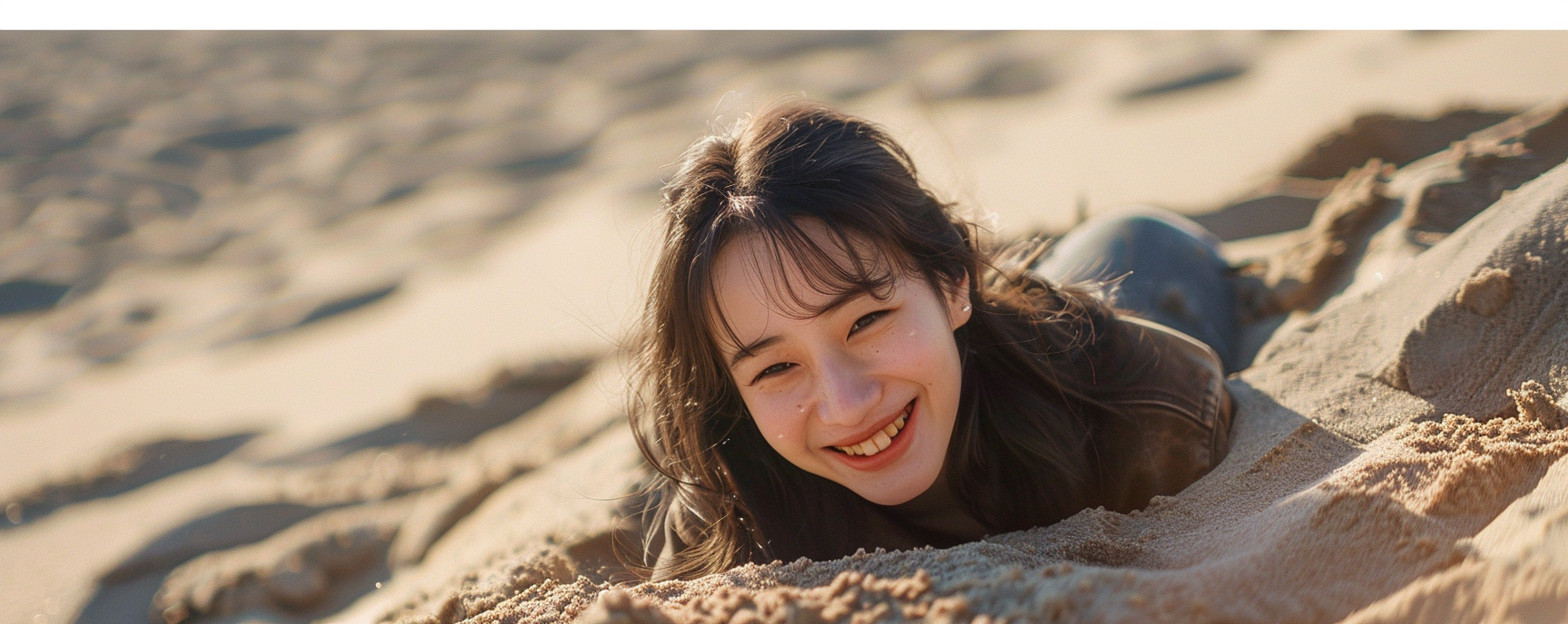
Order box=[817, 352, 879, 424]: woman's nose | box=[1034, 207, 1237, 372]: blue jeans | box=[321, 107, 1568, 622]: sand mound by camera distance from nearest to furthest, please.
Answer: box=[321, 107, 1568, 622]: sand mound
box=[817, 352, 879, 424]: woman's nose
box=[1034, 207, 1237, 372]: blue jeans

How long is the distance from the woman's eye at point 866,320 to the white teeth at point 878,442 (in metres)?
0.18

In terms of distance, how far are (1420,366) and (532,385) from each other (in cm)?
→ 254

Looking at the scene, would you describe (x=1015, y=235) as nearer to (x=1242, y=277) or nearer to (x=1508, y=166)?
(x=1242, y=277)

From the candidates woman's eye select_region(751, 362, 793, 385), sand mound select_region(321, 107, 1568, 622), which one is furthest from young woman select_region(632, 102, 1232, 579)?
sand mound select_region(321, 107, 1568, 622)

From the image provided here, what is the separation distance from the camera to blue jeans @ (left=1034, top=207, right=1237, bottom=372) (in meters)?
2.50

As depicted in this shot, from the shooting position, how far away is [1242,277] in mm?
2670

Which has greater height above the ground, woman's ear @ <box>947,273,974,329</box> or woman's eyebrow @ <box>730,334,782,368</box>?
woman's eyebrow @ <box>730,334,782,368</box>

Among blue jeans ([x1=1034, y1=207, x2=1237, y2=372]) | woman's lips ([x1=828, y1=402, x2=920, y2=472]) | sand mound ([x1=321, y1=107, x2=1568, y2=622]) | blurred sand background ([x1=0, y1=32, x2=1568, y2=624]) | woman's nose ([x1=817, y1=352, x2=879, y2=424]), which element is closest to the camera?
sand mound ([x1=321, y1=107, x2=1568, y2=622])

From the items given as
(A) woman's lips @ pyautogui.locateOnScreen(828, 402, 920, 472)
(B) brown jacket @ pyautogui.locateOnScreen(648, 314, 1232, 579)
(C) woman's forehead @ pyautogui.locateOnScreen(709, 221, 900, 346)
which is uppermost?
(C) woman's forehead @ pyautogui.locateOnScreen(709, 221, 900, 346)

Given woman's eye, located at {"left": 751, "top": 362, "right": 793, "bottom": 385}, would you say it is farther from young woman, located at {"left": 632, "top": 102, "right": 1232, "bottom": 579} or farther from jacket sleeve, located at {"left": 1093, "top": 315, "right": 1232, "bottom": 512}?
jacket sleeve, located at {"left": 1093, "top": 315, "right": 1232, "bottom": 512}

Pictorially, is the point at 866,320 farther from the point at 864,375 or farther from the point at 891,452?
the point at 891,452

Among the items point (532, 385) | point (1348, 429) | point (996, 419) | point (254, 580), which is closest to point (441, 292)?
point (532, 385)

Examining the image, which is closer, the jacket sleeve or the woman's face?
the woman's face

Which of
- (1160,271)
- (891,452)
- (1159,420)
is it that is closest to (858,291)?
(891,452)
